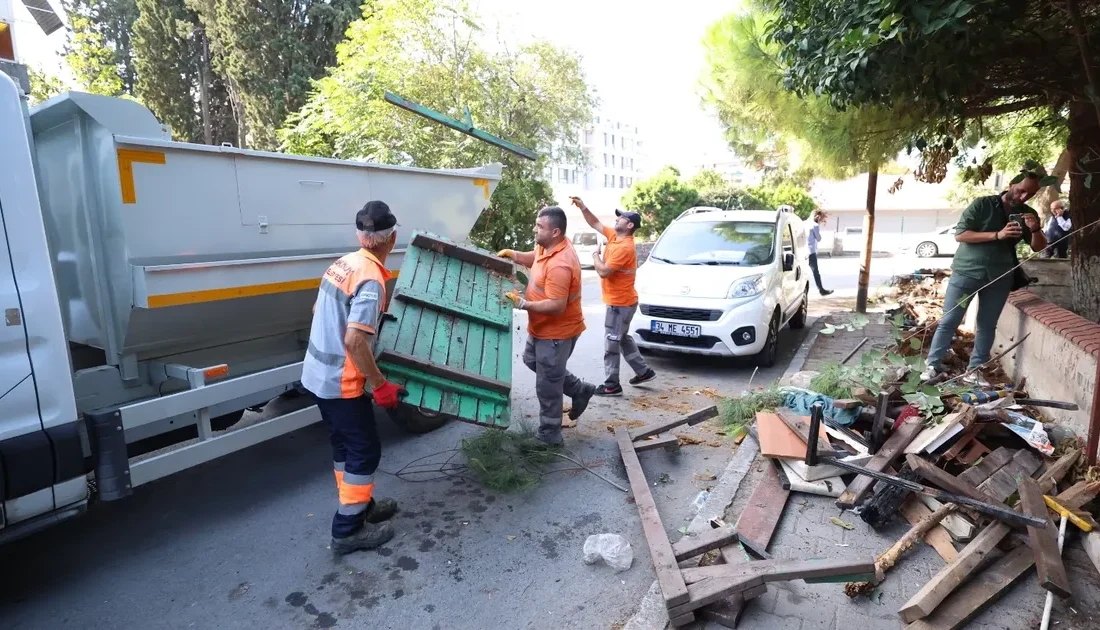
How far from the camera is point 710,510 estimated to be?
137 inches

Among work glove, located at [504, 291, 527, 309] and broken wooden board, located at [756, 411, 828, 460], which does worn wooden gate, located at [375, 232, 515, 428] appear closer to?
work glove, located at [504, 291, 527, 309]

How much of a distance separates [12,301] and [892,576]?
13.1ft

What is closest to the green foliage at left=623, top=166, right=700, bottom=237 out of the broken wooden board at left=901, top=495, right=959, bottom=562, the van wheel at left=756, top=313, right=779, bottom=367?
the van wheel at left=756, top=313, right=779, bottom=367

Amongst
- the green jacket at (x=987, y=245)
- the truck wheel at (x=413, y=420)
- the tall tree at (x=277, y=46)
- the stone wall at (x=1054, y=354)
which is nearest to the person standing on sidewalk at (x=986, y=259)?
the green jacket at (x=987, y=245)

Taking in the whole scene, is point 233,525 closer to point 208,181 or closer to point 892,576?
point 208,181

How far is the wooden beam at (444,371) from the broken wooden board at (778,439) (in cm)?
164

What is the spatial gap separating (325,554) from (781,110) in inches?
221

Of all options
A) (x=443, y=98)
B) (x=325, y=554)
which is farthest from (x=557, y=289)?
(x=443, y=98)

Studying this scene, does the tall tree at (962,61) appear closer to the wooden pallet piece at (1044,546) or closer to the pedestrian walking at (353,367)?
the wooden pallet piece at (1044,546)

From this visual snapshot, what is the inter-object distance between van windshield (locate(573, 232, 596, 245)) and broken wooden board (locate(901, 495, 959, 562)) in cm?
2346

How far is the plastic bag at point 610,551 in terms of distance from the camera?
308cm

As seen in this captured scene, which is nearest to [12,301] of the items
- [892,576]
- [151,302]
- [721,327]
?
[151,302]

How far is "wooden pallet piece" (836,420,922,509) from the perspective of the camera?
11.3 feet

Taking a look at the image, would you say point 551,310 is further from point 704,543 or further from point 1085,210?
point 1085,210
